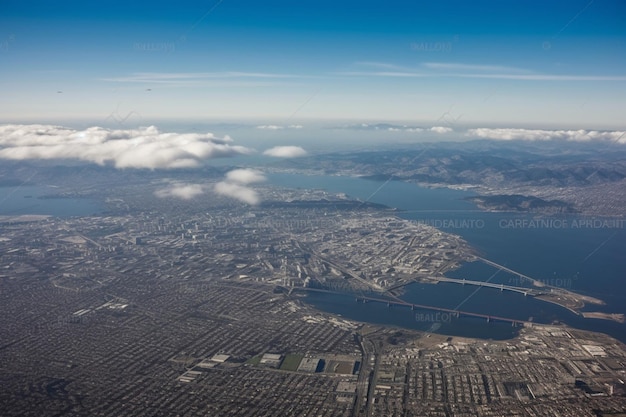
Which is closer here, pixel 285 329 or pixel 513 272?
pixel 285 329

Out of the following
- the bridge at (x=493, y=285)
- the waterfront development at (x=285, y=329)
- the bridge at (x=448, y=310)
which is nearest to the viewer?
the waterfront development at (x=285, y=329)

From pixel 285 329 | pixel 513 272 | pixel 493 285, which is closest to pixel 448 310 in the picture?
pixel 493 285

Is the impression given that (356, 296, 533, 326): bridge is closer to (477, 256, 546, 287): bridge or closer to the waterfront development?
the waterfront development

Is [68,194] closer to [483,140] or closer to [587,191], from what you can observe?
[587,191]

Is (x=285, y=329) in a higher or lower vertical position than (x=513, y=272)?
lower

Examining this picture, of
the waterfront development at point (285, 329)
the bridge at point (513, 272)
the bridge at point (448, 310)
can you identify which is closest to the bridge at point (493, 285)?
the waterfront development at point (285, 329)

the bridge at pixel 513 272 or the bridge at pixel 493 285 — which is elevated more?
the bridge at pixel 513 272

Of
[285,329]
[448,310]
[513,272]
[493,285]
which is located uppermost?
[513,272]

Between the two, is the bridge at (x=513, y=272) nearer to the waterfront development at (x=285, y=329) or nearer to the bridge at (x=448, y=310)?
the waterfront development at (x=285, y=329)

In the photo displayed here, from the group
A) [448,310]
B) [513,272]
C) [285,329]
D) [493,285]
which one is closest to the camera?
[285,329]

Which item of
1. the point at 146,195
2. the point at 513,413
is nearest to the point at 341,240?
the point at 513,413

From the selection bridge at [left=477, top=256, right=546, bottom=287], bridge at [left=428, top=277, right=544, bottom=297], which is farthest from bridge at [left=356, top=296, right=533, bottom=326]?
bridge at [left=477, top=256, right=546, bottom=287]

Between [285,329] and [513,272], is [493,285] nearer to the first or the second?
[513,272]
